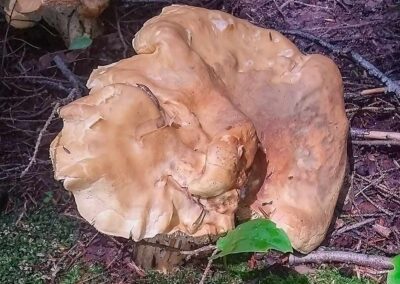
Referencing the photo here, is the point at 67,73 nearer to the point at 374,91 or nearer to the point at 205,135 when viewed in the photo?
the point at 205,135

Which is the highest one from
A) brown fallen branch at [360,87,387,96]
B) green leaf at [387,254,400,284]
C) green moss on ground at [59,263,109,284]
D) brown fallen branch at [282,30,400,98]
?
green leaf at [387,254,400,284]

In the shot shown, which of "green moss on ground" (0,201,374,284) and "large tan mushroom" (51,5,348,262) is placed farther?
"green moss on ground" (0,201,374,284)

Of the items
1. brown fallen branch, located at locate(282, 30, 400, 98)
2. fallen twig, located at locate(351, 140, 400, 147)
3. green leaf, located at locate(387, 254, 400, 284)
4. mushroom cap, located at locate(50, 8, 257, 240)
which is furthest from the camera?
brown fallen branch, located at locate(282, 30, 400, 98)

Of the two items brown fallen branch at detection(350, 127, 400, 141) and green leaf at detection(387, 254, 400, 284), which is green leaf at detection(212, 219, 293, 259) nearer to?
green leaf at detection(387, 254, 400, 284)

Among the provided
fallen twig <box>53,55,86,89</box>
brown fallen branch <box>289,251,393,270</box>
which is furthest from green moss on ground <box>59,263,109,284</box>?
fallen twig <box>53,55,86,89</box>

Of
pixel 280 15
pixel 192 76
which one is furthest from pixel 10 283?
pixel 280 15

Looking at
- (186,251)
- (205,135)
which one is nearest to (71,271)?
(186,251)
